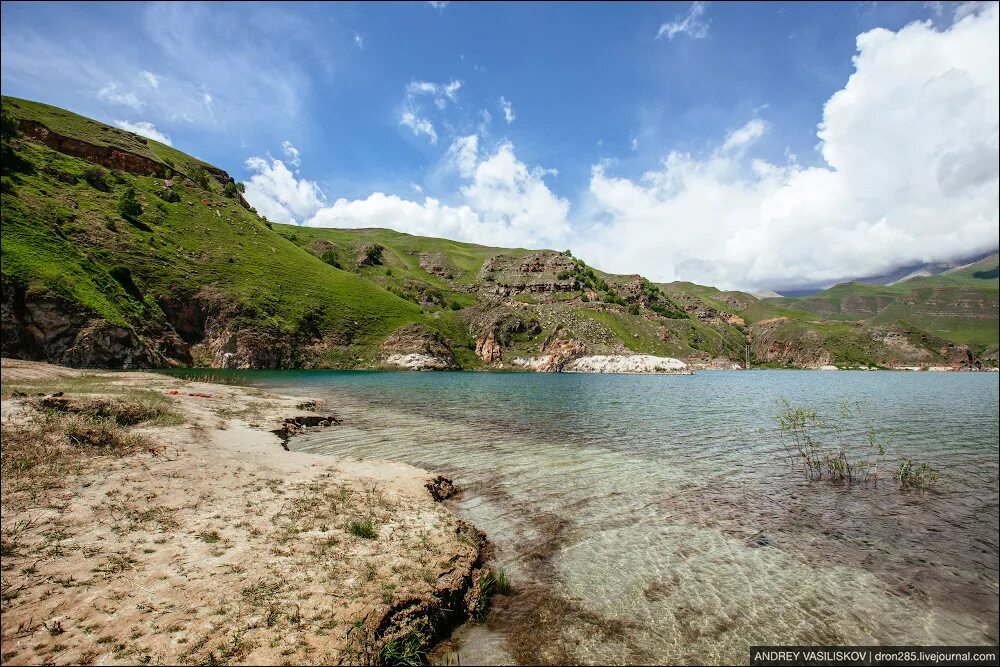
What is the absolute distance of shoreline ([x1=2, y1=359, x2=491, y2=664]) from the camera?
5.70 meters

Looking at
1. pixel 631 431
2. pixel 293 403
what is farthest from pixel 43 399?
pixel 631 431

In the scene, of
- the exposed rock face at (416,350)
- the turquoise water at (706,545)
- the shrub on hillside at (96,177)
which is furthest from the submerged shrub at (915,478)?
the shrub on hillside at (96,177)

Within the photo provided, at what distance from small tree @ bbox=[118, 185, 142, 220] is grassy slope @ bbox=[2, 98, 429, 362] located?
1.67m

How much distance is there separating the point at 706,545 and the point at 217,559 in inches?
460

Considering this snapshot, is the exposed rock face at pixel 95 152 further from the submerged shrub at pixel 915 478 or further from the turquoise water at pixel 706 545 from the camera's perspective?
the submerged shrub at pixel 915 478

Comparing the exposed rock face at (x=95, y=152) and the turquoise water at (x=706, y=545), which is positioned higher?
the exposed rock face at (x=95, y=152)

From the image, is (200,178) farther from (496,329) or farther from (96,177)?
(496,329)

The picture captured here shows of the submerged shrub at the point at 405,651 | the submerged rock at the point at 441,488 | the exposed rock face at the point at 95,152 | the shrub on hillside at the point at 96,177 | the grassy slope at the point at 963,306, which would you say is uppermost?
the exposed rock face at the point at 95,152

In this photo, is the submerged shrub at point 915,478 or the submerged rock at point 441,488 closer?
the submerged rock at point 441,488

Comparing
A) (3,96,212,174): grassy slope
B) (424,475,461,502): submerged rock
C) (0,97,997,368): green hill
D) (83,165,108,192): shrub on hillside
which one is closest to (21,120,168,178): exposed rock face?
(0,97,997,368): green hill

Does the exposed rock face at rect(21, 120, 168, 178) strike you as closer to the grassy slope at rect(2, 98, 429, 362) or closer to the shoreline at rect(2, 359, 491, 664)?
the grassy slope at rect(2, 98, 429, 362)

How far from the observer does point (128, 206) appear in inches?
4026

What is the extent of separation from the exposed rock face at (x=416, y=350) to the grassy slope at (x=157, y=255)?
582cm

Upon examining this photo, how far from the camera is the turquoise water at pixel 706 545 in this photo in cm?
731
